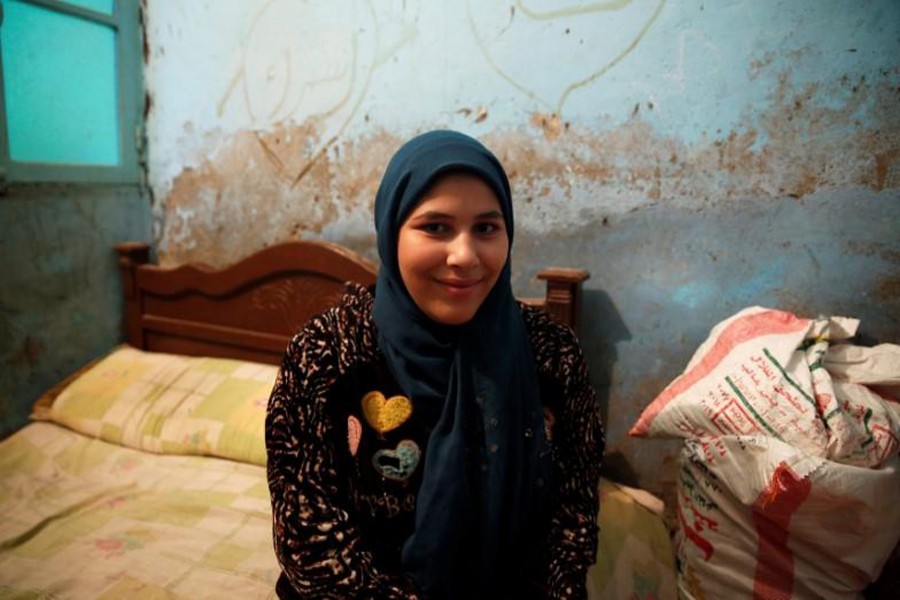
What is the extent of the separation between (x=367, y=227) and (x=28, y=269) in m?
1.21

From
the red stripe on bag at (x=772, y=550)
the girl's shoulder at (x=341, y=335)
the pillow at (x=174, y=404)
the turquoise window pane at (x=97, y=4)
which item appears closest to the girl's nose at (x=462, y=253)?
the girl's shoulder at (x=341, y=335)

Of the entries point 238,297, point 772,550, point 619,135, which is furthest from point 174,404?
point 772,550

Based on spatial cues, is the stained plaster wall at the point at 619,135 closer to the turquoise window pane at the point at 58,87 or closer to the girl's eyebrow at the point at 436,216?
the turquoise window pane at the point at 58,87

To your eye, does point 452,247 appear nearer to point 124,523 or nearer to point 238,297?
point 124,523

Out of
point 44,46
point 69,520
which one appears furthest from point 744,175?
point 44,46

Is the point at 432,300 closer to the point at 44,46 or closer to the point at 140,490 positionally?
the point at 140,490

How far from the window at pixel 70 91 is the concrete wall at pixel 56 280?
9 cm

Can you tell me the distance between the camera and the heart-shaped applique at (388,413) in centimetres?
105

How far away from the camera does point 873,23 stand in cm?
135

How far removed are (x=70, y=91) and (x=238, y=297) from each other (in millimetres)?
966

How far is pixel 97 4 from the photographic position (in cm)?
212

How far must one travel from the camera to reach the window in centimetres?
193

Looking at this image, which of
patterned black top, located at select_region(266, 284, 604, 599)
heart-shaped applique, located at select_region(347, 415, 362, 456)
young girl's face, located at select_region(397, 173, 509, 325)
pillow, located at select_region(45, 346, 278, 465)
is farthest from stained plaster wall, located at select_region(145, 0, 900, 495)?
heart-shaped applique, located at select_region(347, 415, 362, 456)

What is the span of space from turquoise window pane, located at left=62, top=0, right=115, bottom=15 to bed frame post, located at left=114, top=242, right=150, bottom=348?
86cm
